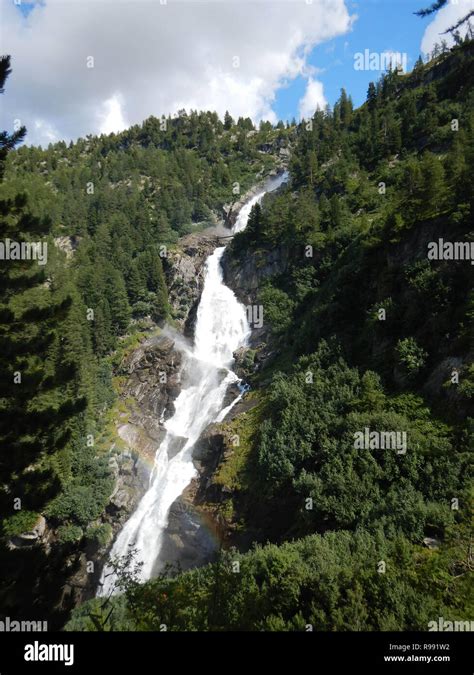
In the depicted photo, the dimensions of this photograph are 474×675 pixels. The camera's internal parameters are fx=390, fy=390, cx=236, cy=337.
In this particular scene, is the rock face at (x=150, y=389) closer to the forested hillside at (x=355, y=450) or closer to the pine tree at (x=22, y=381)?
the forested hillside at (x=355, y=450)

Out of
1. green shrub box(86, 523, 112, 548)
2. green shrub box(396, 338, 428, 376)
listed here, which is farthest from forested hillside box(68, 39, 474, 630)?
green shrub box(86, 523, 112, 548)

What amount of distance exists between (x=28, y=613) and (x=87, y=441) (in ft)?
87.9

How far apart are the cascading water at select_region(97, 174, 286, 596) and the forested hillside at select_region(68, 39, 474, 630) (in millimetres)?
4621

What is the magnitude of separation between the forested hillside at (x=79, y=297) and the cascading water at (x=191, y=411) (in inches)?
127

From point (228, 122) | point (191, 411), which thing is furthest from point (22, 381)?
point (228, 122)

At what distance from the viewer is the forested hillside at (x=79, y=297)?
12.0 metres

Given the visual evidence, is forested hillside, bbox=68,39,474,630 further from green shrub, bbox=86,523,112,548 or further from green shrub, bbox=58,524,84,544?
green shrub, bbox=58,524,84,544

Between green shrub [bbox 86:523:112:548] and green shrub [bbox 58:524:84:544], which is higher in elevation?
green shrub [bbox 58:524:84:544]

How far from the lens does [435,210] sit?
27.4 metres

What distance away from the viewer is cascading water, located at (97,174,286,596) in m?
30.7

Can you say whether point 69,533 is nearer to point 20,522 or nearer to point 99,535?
point 99,535

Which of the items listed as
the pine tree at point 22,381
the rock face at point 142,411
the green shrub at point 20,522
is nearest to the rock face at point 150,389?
the rock face at point 142,411

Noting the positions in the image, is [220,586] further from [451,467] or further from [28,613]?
[451,467]

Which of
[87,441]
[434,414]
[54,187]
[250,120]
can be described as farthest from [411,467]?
[250,120]
